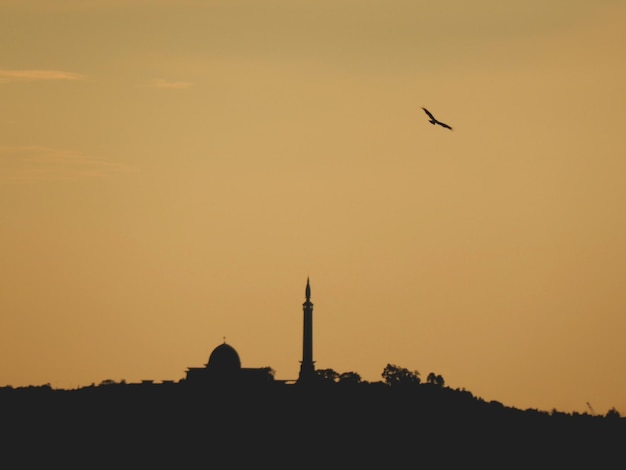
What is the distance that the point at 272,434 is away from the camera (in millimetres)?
182250

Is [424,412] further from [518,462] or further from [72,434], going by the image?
[72,434]

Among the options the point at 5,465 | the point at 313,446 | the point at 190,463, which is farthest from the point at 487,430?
the point at 5,465

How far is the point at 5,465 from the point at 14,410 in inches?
1010

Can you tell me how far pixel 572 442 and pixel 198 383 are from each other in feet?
121

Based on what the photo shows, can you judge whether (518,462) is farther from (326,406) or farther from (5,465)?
(5,465)

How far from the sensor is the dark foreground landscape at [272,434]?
174 meters

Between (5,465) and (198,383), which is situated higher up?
(198,383)

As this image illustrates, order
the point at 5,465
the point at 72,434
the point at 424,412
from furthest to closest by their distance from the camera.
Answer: the point at 424,412 < the point at 72,434 < the point at 5,465

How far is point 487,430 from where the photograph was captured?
630 feet

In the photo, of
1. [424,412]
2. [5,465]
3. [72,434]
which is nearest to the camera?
[5,465]

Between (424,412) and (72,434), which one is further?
(424,412)

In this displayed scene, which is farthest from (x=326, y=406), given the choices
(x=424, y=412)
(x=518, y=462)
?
(x=518, y=462)

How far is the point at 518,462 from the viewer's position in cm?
17850

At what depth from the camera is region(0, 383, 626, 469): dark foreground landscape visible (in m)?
174
